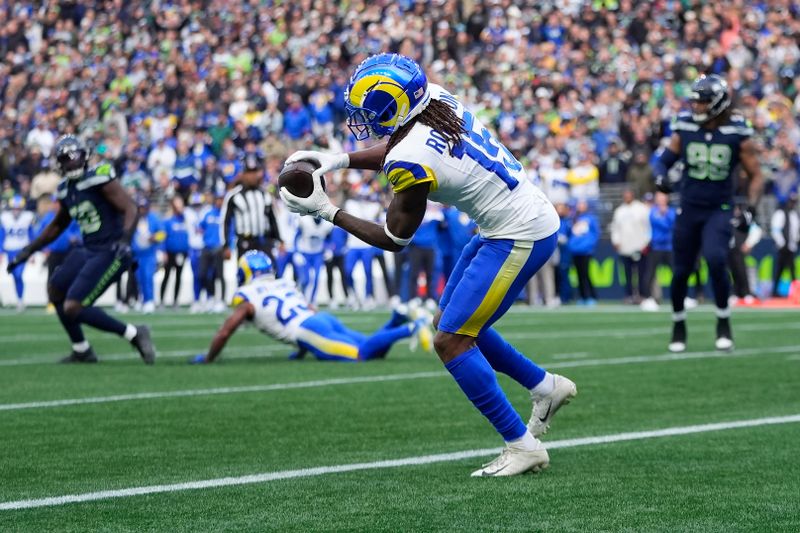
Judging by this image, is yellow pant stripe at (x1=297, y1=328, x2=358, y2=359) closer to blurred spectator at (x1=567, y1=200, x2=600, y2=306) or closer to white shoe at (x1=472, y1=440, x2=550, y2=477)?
white shoe at (x1=472, y1=440, x2=550, y2=477)

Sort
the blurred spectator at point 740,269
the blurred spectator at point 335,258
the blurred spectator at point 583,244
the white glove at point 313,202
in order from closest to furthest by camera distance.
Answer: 1. the white glove at point 313,202
2. the blurred spectator at point 740,269
3. the blurred spectator at point 583,244
4. the blurred spectator at point 335,258

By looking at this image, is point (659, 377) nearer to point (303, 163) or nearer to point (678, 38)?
point (303, 163)

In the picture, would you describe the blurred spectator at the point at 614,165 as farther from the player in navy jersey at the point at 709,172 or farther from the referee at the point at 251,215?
the player in navy jersey at the point at 709,172

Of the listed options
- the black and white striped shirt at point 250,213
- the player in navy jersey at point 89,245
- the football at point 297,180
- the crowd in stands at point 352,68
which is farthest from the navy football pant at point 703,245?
the crowd in stands at point 352,68

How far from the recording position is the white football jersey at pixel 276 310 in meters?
10.9

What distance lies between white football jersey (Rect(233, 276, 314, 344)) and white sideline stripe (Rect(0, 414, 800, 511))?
4769mm

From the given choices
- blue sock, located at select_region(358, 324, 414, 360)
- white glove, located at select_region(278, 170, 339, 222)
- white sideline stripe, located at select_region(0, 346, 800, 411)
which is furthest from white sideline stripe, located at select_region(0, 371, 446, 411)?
white glove, located at select_region(278, 170, 339, 222)

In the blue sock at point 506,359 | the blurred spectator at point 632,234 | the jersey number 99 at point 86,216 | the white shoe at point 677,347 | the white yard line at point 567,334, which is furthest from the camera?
the blurred spectator at point 632,234

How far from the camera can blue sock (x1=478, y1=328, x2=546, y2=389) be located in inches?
225

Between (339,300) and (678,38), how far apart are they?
7.34m

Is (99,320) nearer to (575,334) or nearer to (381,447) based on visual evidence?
(575,334)

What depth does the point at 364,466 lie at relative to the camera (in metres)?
5.59

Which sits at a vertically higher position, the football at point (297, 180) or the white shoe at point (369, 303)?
the football at point (297, 180)

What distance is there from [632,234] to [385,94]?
52.7 feet
